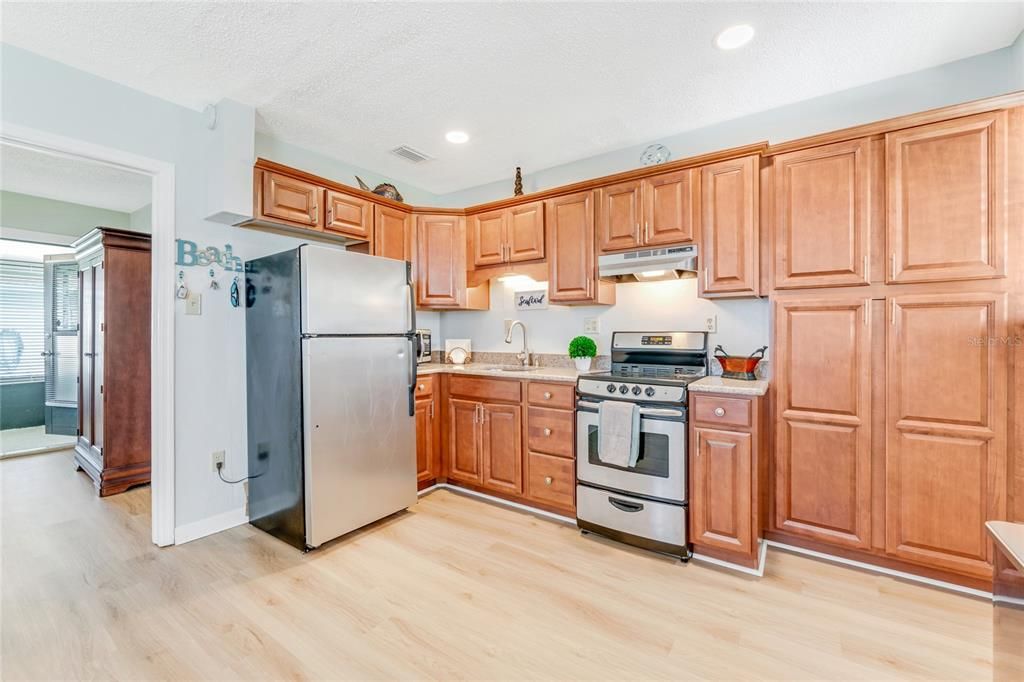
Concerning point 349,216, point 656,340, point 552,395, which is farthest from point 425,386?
point 656,340

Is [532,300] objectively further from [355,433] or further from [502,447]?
[355,433]

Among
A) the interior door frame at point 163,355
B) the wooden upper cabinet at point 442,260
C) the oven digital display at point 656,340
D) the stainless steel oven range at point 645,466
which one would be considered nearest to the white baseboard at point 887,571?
the stainless steel oven range at point 645,466

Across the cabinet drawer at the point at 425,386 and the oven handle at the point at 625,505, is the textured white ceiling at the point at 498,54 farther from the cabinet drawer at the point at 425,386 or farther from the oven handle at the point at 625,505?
the oven handle at the point at 625,505

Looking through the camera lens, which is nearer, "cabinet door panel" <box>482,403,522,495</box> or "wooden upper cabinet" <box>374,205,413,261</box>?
"cabinet door panel" <box>482,403,522,495</box>

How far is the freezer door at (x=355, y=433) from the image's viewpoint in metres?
2.52

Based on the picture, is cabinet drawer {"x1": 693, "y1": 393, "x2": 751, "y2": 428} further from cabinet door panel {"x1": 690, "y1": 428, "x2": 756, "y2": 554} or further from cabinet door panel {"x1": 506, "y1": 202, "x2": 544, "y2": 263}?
cabinet door panel {"x1": 506, "y1": 202, "x2": 544, "y2": 263}

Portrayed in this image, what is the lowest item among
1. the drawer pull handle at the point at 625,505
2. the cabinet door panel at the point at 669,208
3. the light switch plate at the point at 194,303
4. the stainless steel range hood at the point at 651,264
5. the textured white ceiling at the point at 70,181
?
the drawer pull handle at the point at 625,505

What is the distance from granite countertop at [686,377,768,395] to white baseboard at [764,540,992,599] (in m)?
0.91

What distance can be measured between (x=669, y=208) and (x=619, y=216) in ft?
1.05

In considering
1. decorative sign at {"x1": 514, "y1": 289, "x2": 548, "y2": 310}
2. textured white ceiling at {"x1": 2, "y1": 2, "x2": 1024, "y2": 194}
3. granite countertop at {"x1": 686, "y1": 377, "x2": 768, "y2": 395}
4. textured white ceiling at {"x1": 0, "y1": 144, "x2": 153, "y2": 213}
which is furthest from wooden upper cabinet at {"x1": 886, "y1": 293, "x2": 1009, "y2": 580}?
textured white ceiling at {"x1": 0, "y1": 144, "x2": 153, "y2": 213}

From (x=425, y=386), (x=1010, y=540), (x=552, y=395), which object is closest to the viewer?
(x=1010, y=540)

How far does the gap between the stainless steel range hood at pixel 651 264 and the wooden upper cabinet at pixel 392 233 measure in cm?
159

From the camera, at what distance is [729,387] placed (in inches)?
91.1

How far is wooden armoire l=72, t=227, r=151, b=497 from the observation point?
11.7 feet
